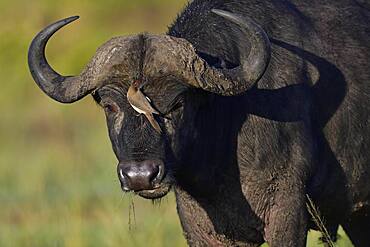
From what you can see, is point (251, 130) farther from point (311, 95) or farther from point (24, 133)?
point (24, 133)

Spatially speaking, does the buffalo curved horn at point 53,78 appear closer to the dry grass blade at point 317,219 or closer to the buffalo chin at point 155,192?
the buffalo chin at point 155,192

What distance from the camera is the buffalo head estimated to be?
5887mm

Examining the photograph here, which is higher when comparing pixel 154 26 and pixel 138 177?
pixel 138 177

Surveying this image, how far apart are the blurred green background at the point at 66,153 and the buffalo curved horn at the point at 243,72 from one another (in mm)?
805

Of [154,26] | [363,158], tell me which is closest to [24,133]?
[154,26]

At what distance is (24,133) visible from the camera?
816 inches

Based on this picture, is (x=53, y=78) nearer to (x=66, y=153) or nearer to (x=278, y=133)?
(x=278, y=133)

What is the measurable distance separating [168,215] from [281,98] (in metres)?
4.80

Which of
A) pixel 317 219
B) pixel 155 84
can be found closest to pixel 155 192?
pixel 155 84

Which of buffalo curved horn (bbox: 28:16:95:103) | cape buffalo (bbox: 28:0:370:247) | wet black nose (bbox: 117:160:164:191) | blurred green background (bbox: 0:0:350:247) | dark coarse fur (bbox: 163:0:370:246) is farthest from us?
blurred green background (bbox: 0:0:350:247)

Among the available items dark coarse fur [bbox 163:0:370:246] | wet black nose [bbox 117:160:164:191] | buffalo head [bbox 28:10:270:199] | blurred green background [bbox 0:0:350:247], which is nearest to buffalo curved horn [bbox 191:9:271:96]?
buffalo head [bbox 28:10:270:199]

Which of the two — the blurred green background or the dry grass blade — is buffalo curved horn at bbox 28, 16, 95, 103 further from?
the dry grass blade

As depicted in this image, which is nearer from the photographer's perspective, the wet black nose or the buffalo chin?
the wet black nose

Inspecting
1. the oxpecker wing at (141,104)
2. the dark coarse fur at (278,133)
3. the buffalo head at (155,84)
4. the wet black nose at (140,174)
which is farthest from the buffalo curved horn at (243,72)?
the wet black nose at (140,174)
